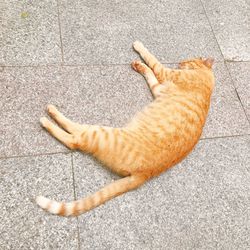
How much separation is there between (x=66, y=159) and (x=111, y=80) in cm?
97

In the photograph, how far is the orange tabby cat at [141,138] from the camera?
282cm

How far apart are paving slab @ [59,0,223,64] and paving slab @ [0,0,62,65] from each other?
0.36 ft

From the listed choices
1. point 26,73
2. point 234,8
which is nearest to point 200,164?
point 26,73

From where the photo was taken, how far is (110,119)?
3.35 metres

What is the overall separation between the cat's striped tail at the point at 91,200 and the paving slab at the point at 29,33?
140 cm

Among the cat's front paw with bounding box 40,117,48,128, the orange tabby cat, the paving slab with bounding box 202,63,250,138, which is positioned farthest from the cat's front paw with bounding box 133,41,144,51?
the cat's front paw with bounding box 40,117,48,128

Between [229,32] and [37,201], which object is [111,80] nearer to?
[37,201]

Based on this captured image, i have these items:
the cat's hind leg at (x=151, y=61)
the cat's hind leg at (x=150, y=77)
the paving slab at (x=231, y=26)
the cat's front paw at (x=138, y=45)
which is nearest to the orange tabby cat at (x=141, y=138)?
the cat's hind leg at (x=150, y=77)

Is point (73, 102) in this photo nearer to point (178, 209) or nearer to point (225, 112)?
point (178, 209)

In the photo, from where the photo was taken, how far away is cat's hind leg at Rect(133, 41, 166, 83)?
11.9ft

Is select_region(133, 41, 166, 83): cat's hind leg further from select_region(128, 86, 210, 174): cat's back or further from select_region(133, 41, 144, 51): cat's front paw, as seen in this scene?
select_region(128, 86, 210, 174): cat's back

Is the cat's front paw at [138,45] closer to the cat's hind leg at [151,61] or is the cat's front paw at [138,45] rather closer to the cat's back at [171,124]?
the cat's hind leg at [151,61]

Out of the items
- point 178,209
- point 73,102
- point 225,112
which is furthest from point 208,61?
point 178,209

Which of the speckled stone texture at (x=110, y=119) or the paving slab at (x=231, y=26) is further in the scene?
the paving slab at (x=231, y=26)
